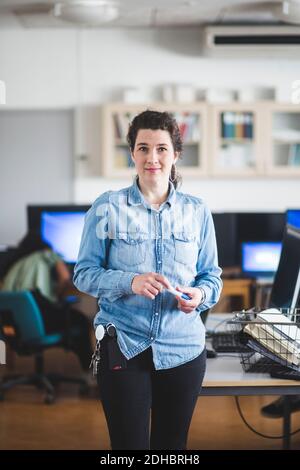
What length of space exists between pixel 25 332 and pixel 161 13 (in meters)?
3.05

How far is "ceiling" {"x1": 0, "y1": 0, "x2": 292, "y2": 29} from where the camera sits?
5500mm

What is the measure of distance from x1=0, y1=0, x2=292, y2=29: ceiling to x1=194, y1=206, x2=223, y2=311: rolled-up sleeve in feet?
12.7

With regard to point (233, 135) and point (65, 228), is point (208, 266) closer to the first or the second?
point (65, 228)

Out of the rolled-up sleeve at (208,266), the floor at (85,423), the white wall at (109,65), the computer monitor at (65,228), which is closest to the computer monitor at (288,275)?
the rolled-up sleeve at (208,266)

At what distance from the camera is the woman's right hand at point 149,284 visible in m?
1.70

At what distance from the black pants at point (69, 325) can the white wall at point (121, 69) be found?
7.91 ft

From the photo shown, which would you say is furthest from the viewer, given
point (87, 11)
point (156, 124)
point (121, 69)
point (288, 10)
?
point (121, 69)

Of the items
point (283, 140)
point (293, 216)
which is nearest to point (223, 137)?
point (283, 140)

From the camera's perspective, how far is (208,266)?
6.24 feet

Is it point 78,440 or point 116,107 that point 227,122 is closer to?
point 116,107

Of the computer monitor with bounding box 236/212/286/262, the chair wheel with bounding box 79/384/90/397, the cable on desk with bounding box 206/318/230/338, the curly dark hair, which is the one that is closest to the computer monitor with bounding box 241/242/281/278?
the computer monitor with bounding box 236/212/286/262

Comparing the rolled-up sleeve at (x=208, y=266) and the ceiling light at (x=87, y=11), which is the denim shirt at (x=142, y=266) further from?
the ceiling light at (x=87, y=11)

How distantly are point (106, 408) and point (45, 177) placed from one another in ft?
16.2
